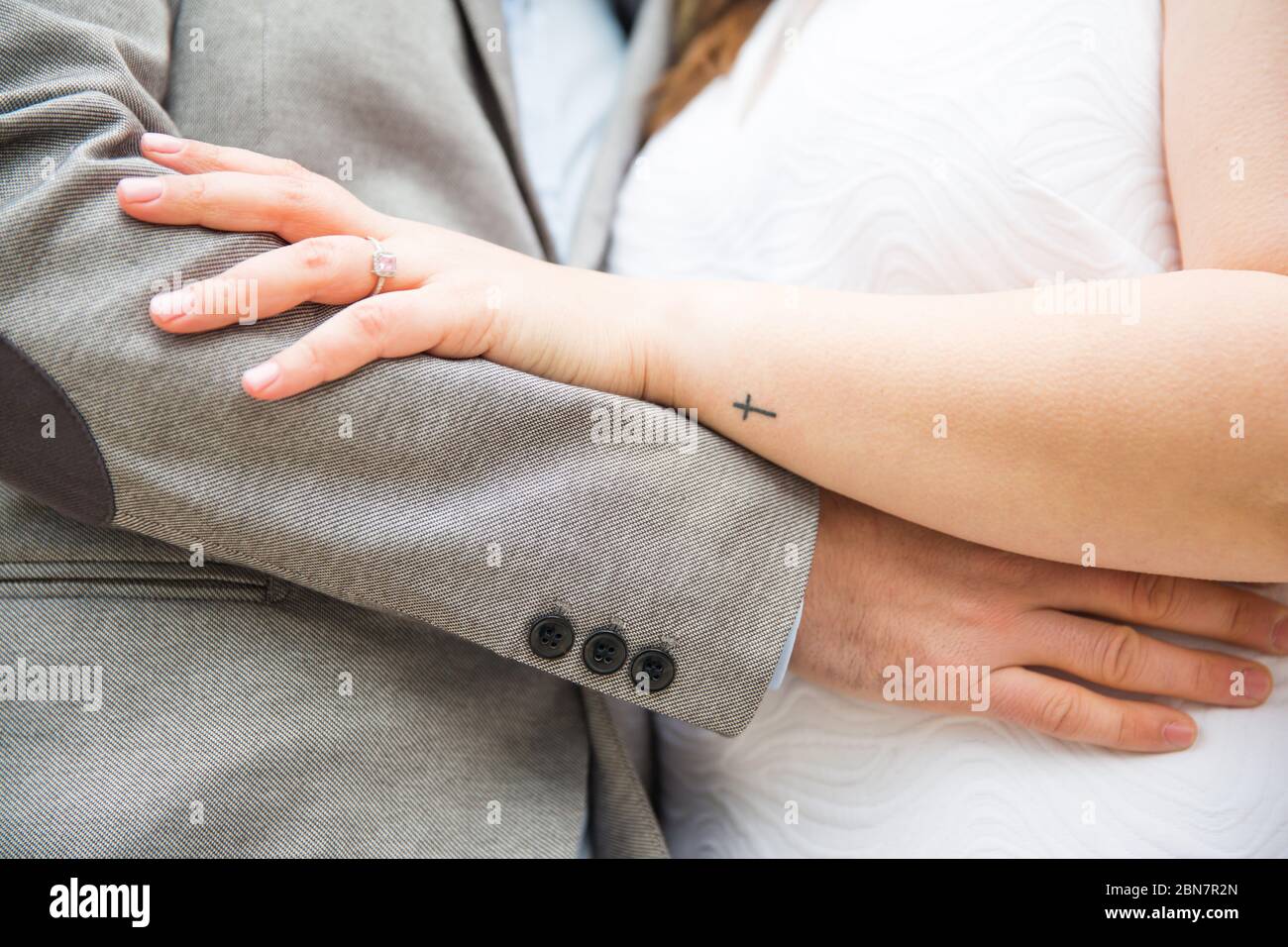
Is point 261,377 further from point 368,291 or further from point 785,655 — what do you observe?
point 785,655

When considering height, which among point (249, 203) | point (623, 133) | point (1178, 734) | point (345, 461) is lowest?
point (1178, 734)

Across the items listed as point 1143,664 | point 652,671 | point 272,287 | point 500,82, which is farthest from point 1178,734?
point 500,82

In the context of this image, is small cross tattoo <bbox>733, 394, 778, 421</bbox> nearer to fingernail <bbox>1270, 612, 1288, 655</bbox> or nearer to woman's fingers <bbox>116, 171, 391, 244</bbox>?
woman's fingers <bbox>116, 171, 391, 244</bbox>

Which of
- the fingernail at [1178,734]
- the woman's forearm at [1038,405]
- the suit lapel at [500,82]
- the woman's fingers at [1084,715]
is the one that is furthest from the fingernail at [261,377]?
the fingernail at [1178,734]

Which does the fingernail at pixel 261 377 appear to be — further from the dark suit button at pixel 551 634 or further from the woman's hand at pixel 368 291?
the dark suit button at pixel 551 634

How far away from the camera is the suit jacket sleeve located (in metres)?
0.73

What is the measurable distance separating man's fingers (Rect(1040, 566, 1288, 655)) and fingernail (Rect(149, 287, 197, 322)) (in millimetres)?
815

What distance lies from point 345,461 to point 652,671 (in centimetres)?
32

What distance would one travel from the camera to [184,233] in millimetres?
758

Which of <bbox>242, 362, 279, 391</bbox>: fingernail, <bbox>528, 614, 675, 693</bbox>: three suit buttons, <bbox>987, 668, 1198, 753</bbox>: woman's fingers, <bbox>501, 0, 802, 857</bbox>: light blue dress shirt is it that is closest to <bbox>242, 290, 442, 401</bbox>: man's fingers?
<bbox>242, 362, 279, 391</bbox>: fingernail

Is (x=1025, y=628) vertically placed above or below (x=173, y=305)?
below

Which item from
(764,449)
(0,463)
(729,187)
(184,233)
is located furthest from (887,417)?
(0,463)

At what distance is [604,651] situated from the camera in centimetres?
78

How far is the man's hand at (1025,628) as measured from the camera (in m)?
0.83
